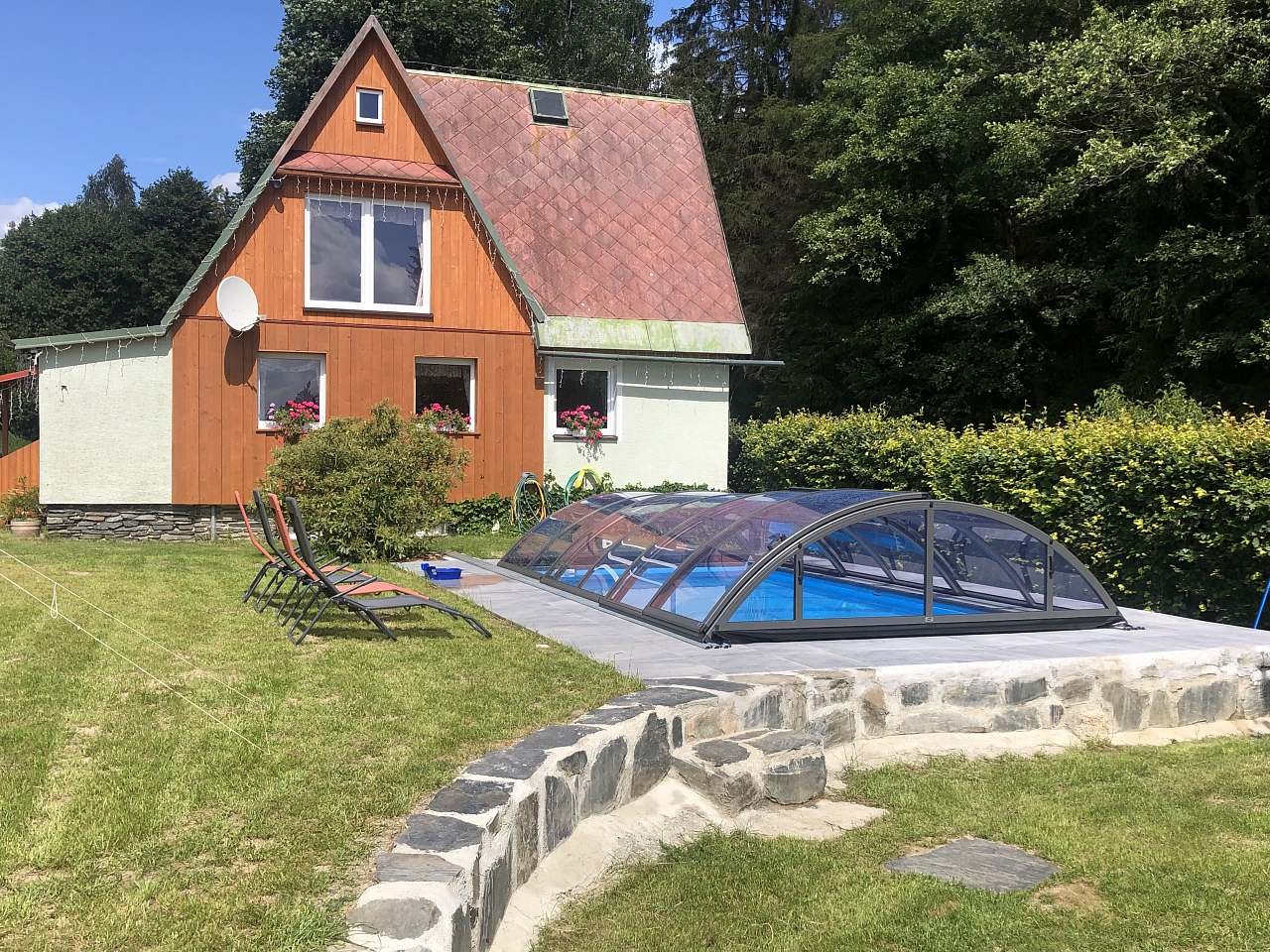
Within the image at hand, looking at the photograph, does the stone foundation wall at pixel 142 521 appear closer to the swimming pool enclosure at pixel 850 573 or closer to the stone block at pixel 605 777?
the swimming pool enclosure at pixel 850 573

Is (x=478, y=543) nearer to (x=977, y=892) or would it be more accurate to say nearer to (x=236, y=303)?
(x=236, y=303)

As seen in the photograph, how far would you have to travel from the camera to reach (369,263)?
16719mm

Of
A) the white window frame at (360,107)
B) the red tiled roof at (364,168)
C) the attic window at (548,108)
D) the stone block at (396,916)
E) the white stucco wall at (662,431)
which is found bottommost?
the stone block at (396,916)

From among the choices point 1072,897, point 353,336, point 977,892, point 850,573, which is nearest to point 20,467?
point 353,336

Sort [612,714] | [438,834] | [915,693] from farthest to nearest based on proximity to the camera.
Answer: [915,693], [612,714], [438,834]

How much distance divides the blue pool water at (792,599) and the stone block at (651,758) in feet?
7.85

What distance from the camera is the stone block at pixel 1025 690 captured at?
24.0 ft

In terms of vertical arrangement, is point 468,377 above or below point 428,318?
below

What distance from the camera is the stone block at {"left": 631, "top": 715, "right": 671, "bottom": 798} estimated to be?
545 centimetres

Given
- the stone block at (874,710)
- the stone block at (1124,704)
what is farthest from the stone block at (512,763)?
the stone block at (1124,704)

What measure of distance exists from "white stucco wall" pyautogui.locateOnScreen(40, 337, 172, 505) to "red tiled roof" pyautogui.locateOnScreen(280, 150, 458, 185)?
341 centimetres

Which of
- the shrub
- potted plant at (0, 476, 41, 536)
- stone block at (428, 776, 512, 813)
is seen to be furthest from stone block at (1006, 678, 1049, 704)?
the shrub

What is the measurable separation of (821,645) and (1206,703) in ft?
9.82

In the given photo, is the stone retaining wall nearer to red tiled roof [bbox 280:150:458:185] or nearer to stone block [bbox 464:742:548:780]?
stone block [bbox 464:742:548:780]
